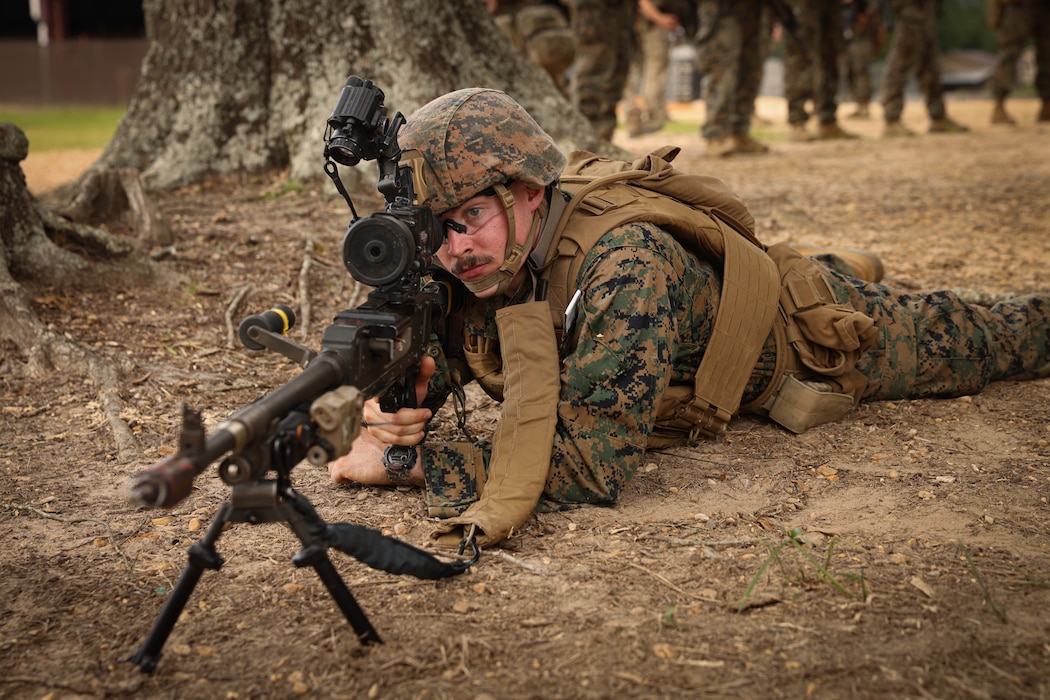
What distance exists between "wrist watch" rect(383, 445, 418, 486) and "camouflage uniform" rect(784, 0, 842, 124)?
13.5 metres

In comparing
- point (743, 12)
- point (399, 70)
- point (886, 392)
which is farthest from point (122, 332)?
point (743, 12)

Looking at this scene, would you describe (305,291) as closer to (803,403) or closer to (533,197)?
(533,197)

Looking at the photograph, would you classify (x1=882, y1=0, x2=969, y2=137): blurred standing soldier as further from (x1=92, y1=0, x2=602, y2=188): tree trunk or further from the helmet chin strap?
the helmet chin strap

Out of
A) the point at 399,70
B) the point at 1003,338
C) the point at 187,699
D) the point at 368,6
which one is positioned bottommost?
the point at 187,699

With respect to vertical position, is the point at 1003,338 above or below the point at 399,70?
below

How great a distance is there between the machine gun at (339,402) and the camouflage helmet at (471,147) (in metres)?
0.15

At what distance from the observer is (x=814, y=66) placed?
1560cm

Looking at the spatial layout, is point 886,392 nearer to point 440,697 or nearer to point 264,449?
point 440,697

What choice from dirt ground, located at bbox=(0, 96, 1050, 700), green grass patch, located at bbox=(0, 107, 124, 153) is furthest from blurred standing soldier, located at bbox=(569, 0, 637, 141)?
dirt ground, located at bbox=(0, 96, 1050, 700)

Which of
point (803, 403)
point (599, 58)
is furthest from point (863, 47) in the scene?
point (803, 403)

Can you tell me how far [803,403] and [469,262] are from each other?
1.52 meters

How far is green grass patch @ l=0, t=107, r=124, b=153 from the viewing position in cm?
1358

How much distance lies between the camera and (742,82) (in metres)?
12.7

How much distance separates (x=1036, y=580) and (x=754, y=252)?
4.87 feet
